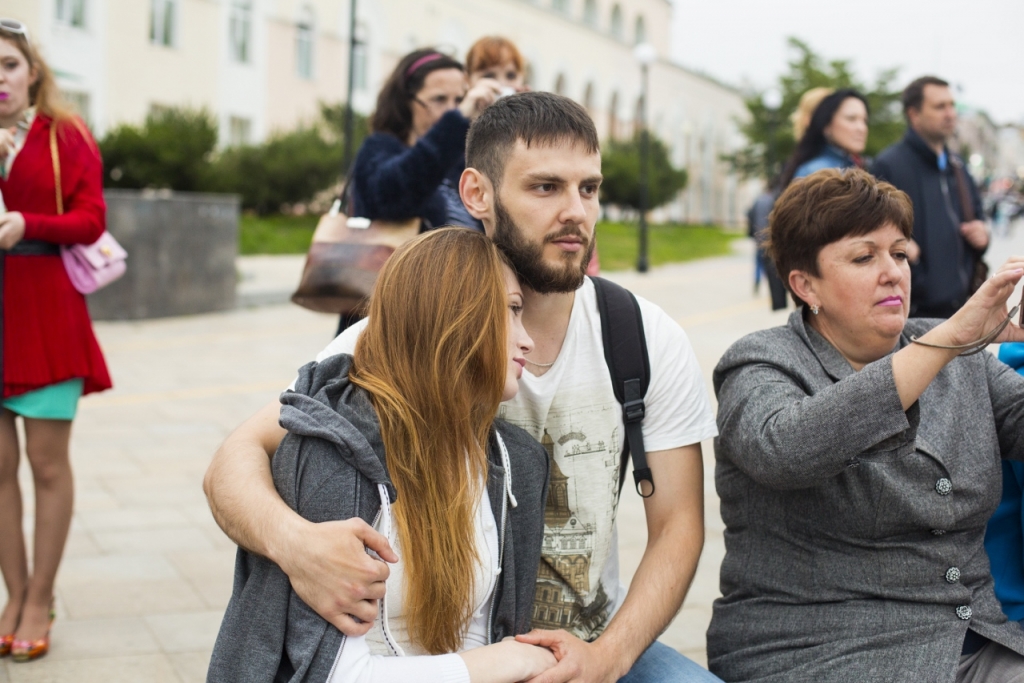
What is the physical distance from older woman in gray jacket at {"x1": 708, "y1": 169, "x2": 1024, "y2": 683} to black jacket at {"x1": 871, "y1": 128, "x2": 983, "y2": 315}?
2780 millimetres

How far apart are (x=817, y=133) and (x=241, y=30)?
2687cm

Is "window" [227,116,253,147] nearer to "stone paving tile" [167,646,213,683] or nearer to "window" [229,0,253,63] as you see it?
"window" [229,0,253,63]

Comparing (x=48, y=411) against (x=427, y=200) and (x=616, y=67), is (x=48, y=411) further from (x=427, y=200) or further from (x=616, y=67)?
(x=616, y=67)

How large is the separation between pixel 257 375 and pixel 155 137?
335 inches

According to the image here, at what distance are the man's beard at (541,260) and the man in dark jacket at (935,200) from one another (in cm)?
321

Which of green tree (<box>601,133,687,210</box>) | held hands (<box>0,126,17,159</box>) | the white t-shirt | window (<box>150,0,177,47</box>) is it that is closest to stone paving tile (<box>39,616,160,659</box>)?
held hands (<box>0,126,17,159</box>)

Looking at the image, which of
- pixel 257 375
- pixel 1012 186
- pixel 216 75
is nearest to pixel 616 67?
pixel 1012 186

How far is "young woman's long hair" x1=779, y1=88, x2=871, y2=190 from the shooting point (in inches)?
215

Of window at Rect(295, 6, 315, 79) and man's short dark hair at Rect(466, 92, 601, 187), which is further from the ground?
window at Rect(295, 6, 315, 79)

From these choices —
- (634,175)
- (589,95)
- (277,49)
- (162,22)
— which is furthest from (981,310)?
(589,95)

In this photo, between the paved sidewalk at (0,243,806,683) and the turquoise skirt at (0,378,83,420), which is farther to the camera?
the paved sidewalk at (0,243,806,683)

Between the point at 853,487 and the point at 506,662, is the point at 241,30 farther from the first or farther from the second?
the point at 506,662

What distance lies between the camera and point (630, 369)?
7.39 ft

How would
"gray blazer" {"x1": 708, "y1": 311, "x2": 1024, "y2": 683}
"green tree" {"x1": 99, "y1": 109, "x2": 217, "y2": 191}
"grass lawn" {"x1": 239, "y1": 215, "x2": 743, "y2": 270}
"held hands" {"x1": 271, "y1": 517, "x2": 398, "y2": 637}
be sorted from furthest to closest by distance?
"grass lawn" {"x1": 239, "y1": 215, "x2": 743, "y2": 270}, "green tree" {"x1": 99, "y1": 109, "x2": 217, "y2": 191}, "gray blazer" {"x1": 708, "y1": 311, "x2": 1024, "y2": 683}, "held hands" {"x1": 271, "y1": 517, "x2": 398, "y2": 637}
